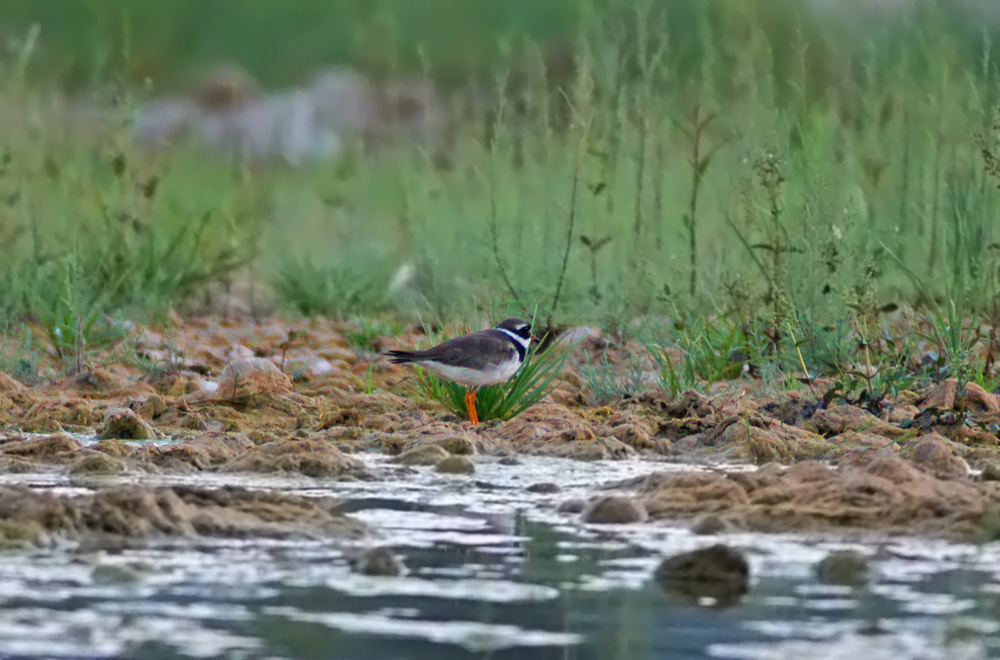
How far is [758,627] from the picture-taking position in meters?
4.00

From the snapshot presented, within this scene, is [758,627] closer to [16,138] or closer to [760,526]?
[760,526]

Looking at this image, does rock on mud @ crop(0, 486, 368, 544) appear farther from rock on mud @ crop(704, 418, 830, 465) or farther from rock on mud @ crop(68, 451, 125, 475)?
rock on mud @ crop(704, 418, 830, 465)

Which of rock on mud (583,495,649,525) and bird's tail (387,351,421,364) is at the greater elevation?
bird's tail (387,351,421,364)

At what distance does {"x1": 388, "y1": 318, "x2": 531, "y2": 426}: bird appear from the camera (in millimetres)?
7578

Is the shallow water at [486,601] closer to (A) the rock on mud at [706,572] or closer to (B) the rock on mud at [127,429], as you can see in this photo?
(A) the rock on mud at [706,572]

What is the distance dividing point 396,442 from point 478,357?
56 centimetres

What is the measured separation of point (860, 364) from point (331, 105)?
45.1 feet

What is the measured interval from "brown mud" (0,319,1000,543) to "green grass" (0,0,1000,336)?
2.06 feet

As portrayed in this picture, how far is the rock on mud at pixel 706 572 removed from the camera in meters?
4.43

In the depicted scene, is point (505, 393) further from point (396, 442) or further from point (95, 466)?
point (95, 466)

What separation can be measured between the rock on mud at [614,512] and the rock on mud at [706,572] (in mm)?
820

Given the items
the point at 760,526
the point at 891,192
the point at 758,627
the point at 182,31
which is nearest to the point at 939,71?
the point at 891,192

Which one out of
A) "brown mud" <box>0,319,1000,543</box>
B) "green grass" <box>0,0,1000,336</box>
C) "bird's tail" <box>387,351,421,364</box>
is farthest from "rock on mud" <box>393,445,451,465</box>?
"green grass" <box>0,0,1000,336</box>

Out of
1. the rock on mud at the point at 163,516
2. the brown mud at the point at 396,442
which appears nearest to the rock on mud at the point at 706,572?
the brown mud at the point at 396,442
